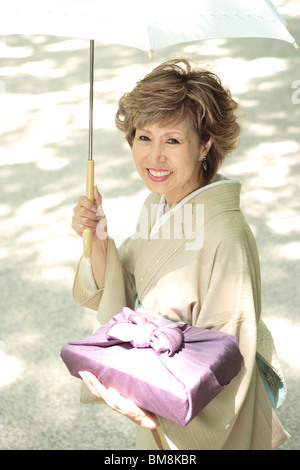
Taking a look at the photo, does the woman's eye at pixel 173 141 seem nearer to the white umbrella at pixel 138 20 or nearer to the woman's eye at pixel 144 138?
the woman's eye at pixel 144 138

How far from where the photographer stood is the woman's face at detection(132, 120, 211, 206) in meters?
2.12

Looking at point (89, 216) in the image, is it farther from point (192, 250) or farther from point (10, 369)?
point (10, 369)

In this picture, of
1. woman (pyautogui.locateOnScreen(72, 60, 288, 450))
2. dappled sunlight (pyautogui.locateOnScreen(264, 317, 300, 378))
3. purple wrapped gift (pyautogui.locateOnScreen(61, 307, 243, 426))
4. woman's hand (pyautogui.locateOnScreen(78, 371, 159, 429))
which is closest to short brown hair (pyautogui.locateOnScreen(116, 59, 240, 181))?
woman (pyautogui.locateOnScreen(72, 60, 288, 450))

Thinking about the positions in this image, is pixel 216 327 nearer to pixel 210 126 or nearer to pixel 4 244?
pixel 210 126

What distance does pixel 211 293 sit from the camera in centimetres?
204

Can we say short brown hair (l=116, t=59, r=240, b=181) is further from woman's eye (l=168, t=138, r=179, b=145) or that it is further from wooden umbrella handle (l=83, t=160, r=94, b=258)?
wooden umbrella handle (l=83, t=160, r=94, b=258)

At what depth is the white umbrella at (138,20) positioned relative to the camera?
1904 millimetres

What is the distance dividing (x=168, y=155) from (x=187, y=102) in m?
0.15

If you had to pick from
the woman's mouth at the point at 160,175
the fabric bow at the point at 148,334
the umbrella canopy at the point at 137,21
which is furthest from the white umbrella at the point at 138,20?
the fabric bow at the point at 148,334

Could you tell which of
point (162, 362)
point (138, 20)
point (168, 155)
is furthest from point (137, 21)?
point (162, 362)

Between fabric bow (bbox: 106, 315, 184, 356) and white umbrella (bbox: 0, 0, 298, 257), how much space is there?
27.5 inches

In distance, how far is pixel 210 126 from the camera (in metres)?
2.14

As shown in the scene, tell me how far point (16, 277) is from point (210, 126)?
2340mm

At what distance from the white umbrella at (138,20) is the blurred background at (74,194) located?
332 mm
